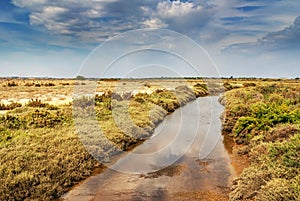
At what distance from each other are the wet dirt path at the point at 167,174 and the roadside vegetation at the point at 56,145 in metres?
0.60

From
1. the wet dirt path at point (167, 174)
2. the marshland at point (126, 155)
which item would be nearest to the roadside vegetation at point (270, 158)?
the marshland at point (126, 155)

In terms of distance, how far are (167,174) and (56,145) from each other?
4.24 m

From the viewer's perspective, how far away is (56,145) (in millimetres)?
11055

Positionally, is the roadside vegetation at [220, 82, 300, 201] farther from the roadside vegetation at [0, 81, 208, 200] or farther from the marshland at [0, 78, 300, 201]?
the roadside vegetation at [0, 81, 208, 200]

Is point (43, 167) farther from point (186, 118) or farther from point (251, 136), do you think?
point (186, 118)

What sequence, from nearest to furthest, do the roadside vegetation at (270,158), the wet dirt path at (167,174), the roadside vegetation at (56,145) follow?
the roadside vegetation at (270,158), the roadside vegetation at (56,145), the wet dirt path at (167,174)

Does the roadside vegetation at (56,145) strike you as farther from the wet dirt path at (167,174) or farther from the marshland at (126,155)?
the wet dirt path at (167,174)

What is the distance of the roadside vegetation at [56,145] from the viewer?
816 cm

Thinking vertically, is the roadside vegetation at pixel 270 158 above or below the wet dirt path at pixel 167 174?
above

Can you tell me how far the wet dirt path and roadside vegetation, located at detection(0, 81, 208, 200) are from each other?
0.60m

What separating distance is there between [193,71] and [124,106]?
28.0ft

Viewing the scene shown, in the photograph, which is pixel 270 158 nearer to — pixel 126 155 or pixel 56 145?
pixel 126 155

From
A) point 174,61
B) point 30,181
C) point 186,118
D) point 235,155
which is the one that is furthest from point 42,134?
point 186,118

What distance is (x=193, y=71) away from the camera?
45.0ft
